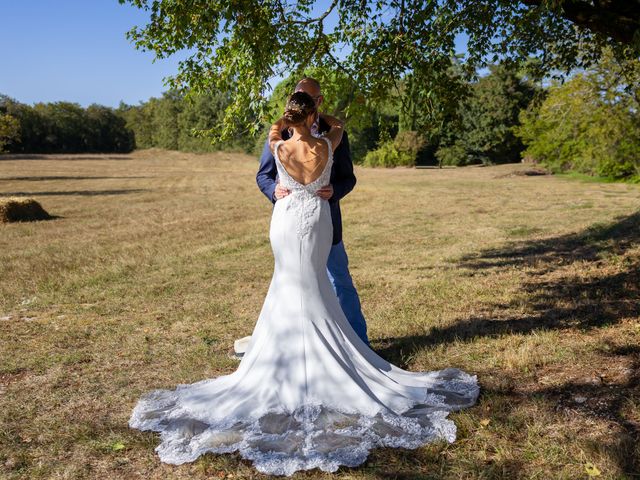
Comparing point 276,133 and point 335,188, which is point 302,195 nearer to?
point 335,188

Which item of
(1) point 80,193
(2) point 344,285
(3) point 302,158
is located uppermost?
(3) point 302,158

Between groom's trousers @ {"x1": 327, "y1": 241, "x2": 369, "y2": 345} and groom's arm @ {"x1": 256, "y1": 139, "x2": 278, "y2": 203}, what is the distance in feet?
2.72

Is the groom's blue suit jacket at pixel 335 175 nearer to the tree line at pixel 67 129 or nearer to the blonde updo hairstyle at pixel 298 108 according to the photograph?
the blonde updo hairstyle at pixel 298 108

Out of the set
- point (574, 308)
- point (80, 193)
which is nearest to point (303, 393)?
point (574, 308)

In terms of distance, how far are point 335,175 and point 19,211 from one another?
56.2ft

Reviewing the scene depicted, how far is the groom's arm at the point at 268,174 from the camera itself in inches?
191

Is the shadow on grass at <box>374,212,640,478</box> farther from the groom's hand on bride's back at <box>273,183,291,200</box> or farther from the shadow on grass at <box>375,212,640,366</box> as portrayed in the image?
the groom's hand on bride's back at <box>273,183,291,200</box>

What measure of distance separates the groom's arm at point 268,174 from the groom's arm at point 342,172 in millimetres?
540

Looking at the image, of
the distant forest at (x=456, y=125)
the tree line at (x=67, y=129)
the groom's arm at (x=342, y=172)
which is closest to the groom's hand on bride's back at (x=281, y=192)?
the groom's arm at (x=342, y=172)

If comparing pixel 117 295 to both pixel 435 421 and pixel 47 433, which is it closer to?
pixel 47 433

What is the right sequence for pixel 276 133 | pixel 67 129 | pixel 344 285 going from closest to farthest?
pixel 276 133, pixel 344 285, pixel 67 129

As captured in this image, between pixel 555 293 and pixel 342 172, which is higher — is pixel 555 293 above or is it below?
below

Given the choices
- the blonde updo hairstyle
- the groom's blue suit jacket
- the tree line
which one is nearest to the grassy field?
the groom's blue suit jacket

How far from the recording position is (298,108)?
4.39 m
